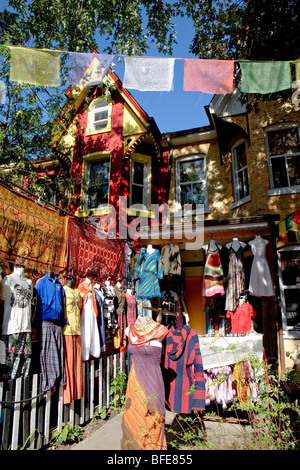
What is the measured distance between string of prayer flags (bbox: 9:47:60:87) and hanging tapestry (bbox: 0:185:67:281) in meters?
2.07

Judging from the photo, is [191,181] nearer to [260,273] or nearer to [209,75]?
[260,273]

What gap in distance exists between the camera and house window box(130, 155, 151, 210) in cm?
1143

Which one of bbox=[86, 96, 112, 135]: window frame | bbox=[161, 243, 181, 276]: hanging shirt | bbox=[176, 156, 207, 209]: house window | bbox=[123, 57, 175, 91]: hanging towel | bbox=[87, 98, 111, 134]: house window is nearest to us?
bbox=[123, 57, 175, 91]: hanging towel

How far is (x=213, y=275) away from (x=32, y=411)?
15.9 ft

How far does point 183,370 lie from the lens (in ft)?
14.6

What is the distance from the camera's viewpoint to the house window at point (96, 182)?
37.0ft

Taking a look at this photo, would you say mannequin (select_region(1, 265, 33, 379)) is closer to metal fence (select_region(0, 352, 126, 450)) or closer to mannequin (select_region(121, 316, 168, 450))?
metal fence (select_region(0, 352, 126, 450))

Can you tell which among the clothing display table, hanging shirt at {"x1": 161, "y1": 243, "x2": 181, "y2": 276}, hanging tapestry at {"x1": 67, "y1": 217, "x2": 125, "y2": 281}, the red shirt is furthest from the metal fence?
the red shirt

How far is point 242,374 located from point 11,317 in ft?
12.7

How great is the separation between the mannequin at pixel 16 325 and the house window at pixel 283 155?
775 cm

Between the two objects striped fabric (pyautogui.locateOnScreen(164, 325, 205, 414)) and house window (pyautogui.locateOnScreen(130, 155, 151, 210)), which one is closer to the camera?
striped fabric (pyautogui.locateOnScreen(164, 325, 205, 414))

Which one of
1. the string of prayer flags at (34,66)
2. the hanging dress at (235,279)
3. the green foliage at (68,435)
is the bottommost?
the green foliage at (68,435)

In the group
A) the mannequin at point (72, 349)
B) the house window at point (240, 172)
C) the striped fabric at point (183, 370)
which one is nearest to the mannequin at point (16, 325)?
the mannequin at point (72, 349)

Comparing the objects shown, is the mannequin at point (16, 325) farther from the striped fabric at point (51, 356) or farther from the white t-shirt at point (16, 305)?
the striped fabric at point (51, 356)
